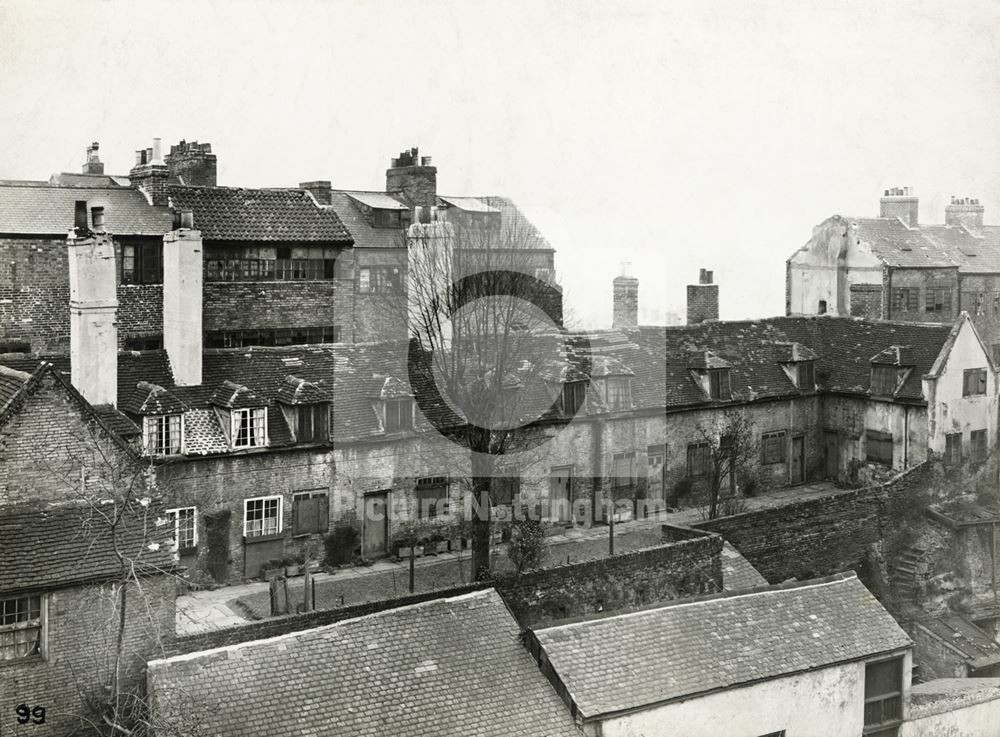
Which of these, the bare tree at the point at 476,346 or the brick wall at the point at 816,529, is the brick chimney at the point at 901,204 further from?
the bare tree at the point at 476,346

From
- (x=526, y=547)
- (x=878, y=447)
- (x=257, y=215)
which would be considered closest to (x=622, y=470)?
(x=526, y=547)

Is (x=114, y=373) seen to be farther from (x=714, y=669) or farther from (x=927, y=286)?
(x=927, y=286)

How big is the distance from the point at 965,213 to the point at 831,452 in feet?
71.1

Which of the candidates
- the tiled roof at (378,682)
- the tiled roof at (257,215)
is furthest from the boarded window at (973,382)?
the tiled roof at (378,682)

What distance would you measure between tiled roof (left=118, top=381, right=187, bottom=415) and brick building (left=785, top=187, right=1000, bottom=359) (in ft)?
107

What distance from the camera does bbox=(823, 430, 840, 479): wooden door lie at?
4325cm

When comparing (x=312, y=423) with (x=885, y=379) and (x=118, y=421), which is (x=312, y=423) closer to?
(x=118, y=421)

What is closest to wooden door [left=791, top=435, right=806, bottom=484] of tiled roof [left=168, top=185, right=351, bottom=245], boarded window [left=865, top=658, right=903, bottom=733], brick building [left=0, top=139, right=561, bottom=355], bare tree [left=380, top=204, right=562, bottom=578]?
bare tree [left=380, top=204, right=562, bottom=578]

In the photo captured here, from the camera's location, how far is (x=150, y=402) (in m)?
30.5

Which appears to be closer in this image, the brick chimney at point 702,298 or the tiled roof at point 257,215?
the tiled roof at point 257,215

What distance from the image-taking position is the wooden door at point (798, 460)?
42750 millimetres

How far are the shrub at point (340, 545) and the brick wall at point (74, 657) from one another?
10181 mm

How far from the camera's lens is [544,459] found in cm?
3638

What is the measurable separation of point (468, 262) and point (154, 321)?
12.6 metres
